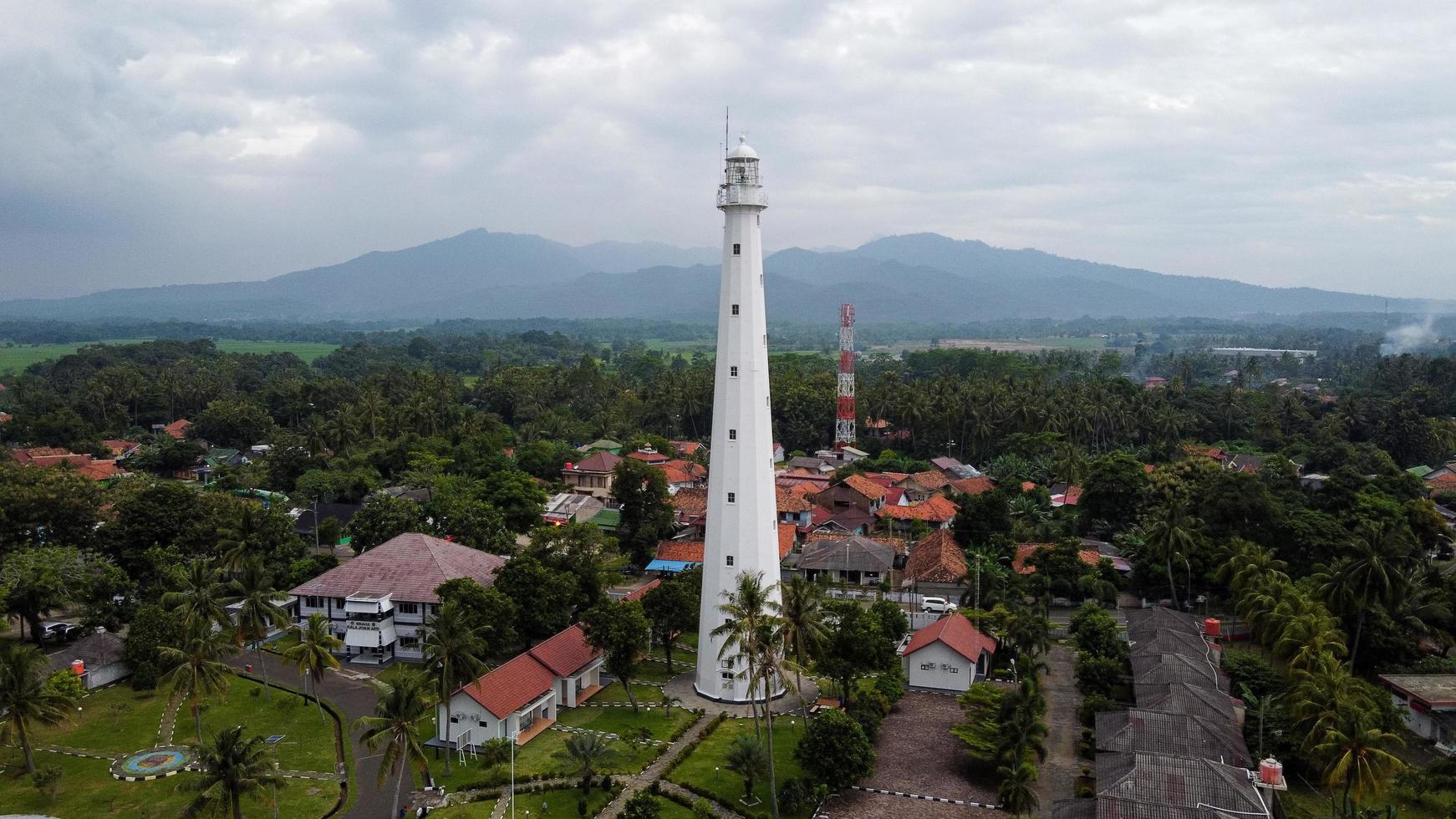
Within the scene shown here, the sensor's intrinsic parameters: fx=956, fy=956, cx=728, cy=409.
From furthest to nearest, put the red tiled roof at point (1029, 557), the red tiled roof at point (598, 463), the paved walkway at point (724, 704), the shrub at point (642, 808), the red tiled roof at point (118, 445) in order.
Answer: the red tiled roof at point (118, 445) → the red tiled roof at point (598, 463) → the red tiled roof at point (1029, 557) → the paved walkway at point (724, 704) → the shrub at point (642, 808)

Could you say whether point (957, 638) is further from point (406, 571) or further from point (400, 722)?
point (406, 571)

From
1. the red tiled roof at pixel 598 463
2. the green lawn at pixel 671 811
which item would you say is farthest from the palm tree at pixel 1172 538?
the red tiled roof at pixel 598 463

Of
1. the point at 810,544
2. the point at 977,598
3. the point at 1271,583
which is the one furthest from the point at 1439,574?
the point at 810,544

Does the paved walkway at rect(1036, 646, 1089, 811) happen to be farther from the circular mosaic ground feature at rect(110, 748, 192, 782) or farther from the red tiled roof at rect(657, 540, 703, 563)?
the circular mosaic ground feature at rect(110, 748, 192, 782)

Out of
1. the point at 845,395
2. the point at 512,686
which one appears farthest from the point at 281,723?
the point at 845,395

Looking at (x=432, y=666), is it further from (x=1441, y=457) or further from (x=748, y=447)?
(x=1441, y=457)

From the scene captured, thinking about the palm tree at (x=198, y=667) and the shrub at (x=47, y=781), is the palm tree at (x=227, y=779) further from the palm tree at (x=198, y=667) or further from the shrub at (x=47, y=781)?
the shrub at (x=47, y=781)
